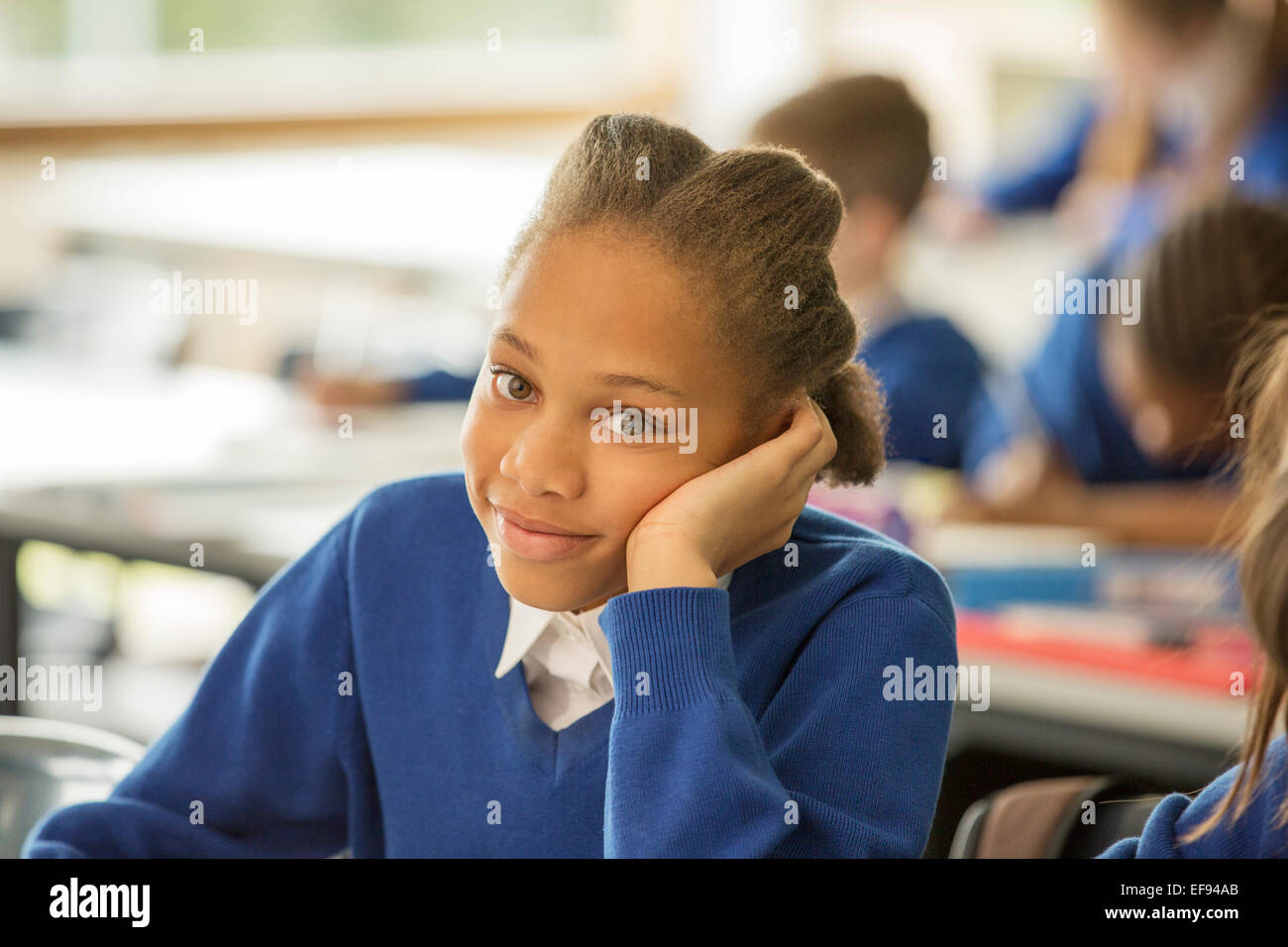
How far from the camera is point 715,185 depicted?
781mm

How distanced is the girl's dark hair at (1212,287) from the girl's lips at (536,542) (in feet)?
3.82

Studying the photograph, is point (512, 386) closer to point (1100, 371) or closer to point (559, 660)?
point (559, 660)

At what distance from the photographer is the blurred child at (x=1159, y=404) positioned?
176cm

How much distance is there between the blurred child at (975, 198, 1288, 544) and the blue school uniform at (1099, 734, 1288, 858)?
0.82 metres

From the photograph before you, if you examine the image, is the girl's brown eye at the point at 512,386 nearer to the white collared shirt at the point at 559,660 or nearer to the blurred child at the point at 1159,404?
the white collared shirt at the point at 559,660

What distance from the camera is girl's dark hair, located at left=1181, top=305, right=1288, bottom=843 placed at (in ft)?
2.50

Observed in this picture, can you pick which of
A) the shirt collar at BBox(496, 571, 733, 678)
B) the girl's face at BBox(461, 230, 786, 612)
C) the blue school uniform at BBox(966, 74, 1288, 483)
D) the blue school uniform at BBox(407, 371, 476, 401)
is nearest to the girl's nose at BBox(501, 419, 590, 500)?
the girl's face at BBox(461, 230, 786, 612)

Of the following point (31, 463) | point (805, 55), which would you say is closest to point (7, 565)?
→ point (31, 463)

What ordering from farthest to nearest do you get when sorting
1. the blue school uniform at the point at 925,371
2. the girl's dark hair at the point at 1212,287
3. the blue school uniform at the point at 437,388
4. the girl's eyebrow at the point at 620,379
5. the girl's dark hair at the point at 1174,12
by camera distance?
the blue school uniform at the point at 437,388
the girl's dark hair at the point at 1174,12
the blue school uniform at the point at 925,371
the girl's dark hair at the point at 1212,287
the girl's eyebrow at the point at 620,379

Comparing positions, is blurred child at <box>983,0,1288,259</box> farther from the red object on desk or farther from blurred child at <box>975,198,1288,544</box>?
the red object on desk

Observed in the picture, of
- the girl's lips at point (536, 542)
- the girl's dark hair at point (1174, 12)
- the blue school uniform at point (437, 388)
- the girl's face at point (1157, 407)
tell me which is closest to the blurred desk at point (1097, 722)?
the girl's face at point (1157, 407)

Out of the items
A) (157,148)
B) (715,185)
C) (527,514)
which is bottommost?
(527,514)
